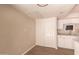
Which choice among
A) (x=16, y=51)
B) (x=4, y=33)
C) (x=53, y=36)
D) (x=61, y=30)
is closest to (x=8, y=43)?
(x=4, y=33)

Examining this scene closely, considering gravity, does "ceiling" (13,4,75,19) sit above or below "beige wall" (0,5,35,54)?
above

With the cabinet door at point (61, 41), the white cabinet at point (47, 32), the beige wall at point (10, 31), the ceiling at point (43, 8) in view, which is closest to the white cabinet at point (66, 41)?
the cabinet door at point (61, 41)

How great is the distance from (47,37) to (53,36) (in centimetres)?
37

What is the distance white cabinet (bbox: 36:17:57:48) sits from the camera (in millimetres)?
5352

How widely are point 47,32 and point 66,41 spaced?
110 centimetres

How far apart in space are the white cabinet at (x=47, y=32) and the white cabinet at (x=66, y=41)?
11.5 inches

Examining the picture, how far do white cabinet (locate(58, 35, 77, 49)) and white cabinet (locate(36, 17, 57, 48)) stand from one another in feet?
0.96

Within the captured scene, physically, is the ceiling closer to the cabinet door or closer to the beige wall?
the beige wall

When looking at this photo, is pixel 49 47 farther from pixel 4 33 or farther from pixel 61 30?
pixel 4 33

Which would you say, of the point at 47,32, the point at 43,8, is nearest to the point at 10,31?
the point at 43,8

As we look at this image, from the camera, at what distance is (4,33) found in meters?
2.91

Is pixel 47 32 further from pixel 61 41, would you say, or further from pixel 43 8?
pixel 43 8

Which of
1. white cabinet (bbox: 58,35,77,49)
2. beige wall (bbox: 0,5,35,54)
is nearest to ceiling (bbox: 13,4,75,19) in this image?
beige wall (bbox: 0,5,35,54)

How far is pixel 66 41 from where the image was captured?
17.4ft
